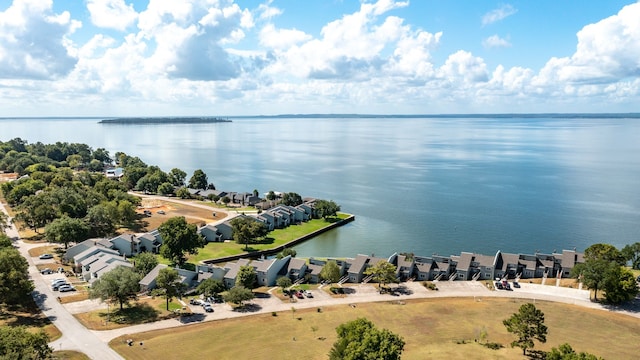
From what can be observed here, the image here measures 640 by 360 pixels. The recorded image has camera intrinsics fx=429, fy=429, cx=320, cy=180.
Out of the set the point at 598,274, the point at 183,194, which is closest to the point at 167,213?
the point at 183,194

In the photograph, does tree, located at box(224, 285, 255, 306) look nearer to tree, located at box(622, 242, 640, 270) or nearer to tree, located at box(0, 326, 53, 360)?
tree, located at box(0, 326, 53, 360)

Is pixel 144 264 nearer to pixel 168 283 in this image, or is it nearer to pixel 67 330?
pixel 168 283

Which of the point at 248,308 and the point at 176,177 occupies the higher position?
the point at 176,177

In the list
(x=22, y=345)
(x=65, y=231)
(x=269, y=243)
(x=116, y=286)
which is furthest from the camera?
(x=269, y=243)

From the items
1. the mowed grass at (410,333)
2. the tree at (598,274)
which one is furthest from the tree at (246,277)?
the tree at (598,274)

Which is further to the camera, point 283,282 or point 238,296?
point 283,282

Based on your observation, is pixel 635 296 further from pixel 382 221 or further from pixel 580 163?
pixel 580 163
